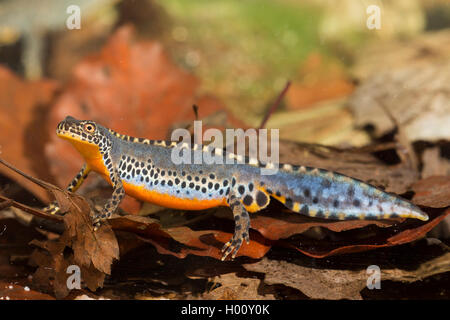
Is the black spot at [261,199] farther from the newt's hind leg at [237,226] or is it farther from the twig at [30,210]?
the twig at [30,210]

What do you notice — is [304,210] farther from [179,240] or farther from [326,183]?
[179,240]

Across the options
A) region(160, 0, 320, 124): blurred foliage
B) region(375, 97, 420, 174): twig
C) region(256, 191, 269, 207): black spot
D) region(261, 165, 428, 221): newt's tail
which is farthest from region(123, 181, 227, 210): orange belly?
region(160, 0, 320, 124): blurred foliage

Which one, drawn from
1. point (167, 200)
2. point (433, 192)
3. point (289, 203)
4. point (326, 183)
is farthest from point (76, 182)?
point (433, 192)

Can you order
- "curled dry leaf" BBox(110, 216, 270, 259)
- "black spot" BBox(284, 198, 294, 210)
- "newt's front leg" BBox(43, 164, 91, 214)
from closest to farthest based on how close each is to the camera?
"curled dry leaf" BBox(110, 216, 270, 259), "black spot" BBox(284, 198, 294, 210), "newt's front leg" BBox(43, 164, 91, 214)

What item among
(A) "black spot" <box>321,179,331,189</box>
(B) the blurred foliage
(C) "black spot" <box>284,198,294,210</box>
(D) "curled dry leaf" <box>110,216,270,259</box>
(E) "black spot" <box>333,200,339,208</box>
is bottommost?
(D) "curled dry leaf" <box>110,216,270,259</box>

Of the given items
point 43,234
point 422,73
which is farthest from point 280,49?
point 43,234

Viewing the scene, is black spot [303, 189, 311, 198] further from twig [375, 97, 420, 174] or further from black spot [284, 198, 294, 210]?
twig [375, 97, 420, 174]

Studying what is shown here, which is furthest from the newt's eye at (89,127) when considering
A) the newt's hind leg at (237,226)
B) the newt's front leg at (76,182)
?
the newt's hind leg at (237,226)
